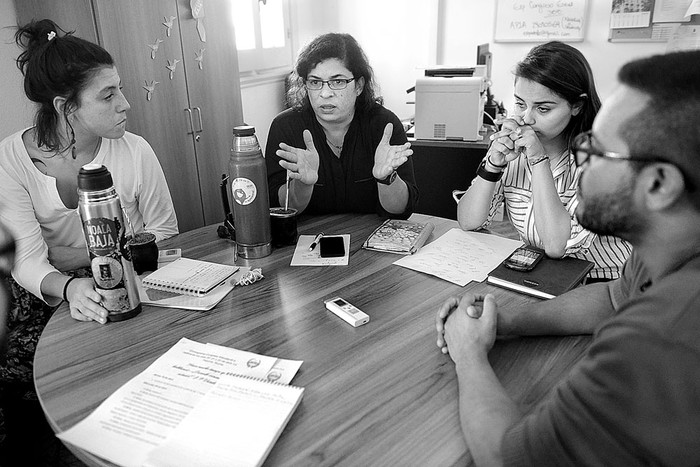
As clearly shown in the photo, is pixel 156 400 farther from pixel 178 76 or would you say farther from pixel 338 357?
pixel 178 76

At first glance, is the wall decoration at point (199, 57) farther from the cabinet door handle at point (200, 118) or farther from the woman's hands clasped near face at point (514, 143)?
the woman's hands clasped near face at point (514, 143)

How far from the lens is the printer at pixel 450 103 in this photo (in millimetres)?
2949

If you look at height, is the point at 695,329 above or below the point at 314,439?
above

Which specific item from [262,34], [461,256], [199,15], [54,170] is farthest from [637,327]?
[262,34]

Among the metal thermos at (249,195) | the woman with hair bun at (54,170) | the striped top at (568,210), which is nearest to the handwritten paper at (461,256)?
the striped top at (568,210)

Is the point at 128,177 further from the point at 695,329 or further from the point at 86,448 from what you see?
the point at 695,329

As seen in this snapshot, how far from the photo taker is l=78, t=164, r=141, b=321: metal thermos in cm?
107

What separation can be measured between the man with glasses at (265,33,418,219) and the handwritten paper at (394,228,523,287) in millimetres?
333

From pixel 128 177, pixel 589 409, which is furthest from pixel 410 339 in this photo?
pixel 128 177

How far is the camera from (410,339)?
107 cm

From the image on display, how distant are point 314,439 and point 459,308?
16.5 inches

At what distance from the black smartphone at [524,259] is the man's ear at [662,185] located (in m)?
0.59

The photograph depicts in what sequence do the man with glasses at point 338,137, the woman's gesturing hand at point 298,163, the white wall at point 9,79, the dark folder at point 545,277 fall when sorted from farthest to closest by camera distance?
the white wall at point 9,79 < the man with glasses at point 338,137 < the woman's gesturing hand at point 298,163 < the dark folder at point 545,277

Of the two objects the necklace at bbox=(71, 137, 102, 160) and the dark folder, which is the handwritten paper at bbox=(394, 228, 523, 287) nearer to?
the dark folder
